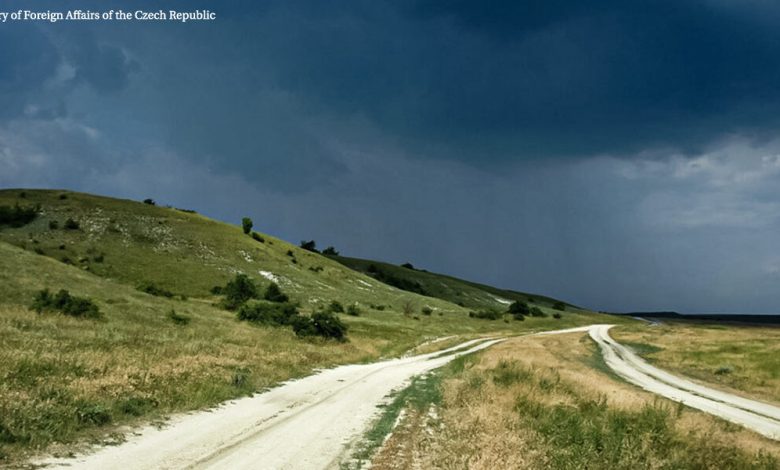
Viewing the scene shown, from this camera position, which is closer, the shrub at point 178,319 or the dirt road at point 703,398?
the dirt road at point 703,398

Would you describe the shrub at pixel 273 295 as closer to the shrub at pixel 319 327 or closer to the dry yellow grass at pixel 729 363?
the shrub at pixel 319 327

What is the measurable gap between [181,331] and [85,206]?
76.4 m

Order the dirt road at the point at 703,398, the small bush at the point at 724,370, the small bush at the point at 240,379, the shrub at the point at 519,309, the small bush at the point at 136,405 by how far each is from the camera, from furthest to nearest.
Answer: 1. the shrub at the point at 519,309
2. the small bush at the point at 724,370
3. the dirt road at the point at 703,398
4. the small bush at the point at 240,379
5. the small bush at the point at 136,405

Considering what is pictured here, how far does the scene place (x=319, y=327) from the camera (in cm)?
4981

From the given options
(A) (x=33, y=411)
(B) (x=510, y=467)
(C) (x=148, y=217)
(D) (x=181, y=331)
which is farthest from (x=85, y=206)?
(B) (x=510, y=467)

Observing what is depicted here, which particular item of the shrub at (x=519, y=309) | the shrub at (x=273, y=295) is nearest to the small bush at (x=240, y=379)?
the shrub at (x=273, y=295)

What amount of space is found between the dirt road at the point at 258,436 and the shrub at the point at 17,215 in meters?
83.4

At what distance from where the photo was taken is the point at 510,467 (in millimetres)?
9797

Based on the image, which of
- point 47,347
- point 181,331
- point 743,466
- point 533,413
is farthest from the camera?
point 181,331

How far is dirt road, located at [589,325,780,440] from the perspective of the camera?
78.9 ft

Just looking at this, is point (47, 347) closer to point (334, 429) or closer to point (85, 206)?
point (334, 429)

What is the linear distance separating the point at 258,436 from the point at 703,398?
99.7 ft

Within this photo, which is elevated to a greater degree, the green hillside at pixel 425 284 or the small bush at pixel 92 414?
the green hillside at pixel 425 284

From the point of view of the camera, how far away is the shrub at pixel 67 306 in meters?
35.0
